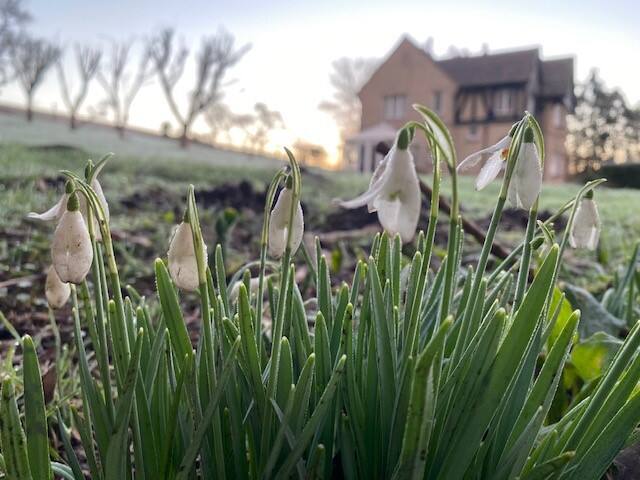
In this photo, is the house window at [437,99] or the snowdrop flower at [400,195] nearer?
the snowdrop flower at [400,195]

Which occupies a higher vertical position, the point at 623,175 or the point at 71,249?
the point at 623,175

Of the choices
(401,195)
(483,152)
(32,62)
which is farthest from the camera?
(32,62)

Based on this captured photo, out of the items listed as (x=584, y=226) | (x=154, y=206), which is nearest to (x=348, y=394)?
(x=584, y=226)

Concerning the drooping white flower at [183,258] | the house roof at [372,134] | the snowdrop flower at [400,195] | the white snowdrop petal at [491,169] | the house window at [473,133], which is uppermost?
the house window at [473,133]

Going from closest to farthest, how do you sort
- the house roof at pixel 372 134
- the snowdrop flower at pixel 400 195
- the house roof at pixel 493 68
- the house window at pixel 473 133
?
the snowdrop flower at pixel 400 195
the house roof at pixel 372 134
the house window at pixel 473 133
the house roof at pixel 493 68

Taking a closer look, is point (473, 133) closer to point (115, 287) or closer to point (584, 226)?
point (584, 226)

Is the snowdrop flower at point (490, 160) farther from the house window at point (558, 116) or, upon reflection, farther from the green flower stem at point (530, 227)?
the house window at point (558, 116)

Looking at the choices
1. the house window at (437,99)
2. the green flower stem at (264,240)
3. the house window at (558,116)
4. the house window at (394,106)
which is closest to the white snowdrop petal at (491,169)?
the green flower stem at (264,240)

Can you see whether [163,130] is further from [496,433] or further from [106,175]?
[496,433]
